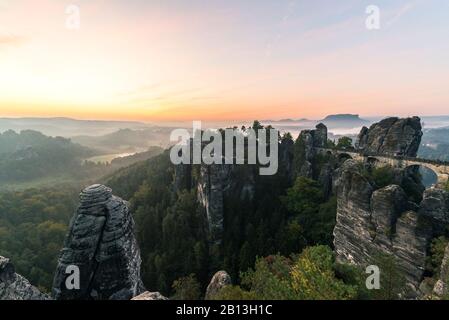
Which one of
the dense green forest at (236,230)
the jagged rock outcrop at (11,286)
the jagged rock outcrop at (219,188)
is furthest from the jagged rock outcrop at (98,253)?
the jagged rock outcrop at (219,188)

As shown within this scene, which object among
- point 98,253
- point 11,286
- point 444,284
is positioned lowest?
point 444,284

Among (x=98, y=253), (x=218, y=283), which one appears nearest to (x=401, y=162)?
(x=218, y=283)

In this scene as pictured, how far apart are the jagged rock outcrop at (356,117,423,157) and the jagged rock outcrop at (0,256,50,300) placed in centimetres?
6851

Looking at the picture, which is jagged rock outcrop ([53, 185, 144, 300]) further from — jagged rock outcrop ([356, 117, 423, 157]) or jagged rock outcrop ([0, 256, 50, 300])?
jagged rock outcrop ([356, 117, 423, 157])

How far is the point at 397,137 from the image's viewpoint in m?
63.8

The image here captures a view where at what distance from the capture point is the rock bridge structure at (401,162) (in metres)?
54.8

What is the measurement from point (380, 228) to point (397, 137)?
3872 centimetres

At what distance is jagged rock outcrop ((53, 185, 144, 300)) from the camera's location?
20.7m

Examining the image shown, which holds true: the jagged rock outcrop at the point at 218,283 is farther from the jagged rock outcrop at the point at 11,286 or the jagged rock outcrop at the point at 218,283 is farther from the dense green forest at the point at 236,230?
the dense green forest at the point at 236,230

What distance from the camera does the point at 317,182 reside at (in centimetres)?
7375

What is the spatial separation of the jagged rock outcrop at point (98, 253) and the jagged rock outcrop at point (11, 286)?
142 inches

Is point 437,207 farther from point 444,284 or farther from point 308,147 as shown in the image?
point 308,147
